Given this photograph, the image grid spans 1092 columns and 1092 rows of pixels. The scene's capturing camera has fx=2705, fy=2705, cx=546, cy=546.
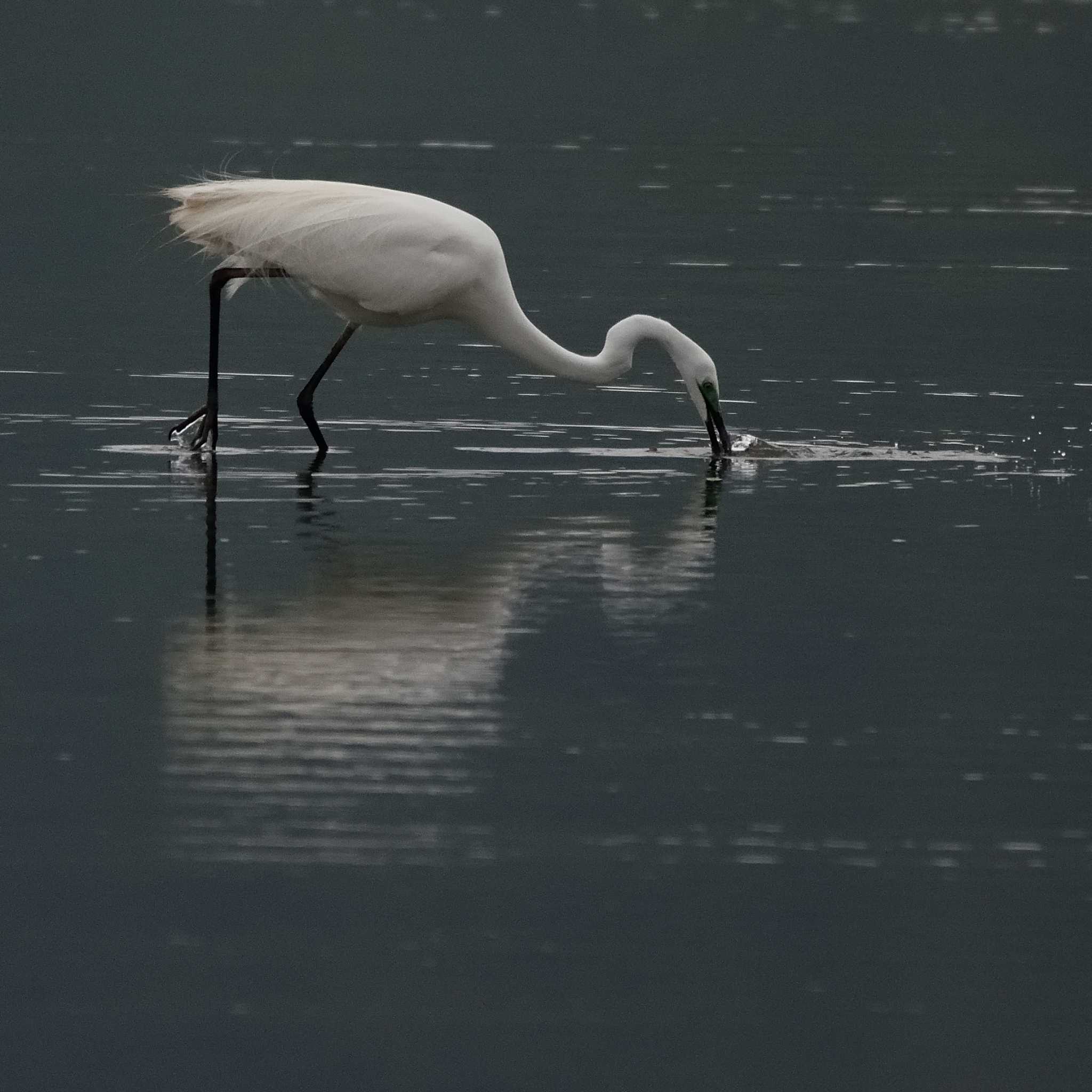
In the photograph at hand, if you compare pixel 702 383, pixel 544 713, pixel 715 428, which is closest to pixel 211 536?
pixel 544 713

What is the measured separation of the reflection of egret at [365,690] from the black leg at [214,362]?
7.86 ft

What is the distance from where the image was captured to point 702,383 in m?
17.0

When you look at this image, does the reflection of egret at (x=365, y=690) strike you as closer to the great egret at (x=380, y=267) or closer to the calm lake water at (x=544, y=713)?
the calm lake water at (x=544, y=713)

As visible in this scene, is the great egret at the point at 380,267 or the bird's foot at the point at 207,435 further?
the bird's foot at the point at 207,435

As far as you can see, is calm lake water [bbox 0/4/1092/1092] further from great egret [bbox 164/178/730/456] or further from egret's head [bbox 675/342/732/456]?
great egret [bbox 164/178/730/456]

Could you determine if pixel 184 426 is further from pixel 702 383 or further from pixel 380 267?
pixel 702 383

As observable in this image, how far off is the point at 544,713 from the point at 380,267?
20.0 feet

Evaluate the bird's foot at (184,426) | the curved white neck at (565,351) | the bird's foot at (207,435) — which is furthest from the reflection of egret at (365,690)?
the bird's foot at (184,426)

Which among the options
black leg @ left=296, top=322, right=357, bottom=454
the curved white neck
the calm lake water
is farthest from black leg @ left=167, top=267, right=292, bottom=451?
the curved white neck

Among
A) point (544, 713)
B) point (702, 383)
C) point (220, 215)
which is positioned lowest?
point (544, 713)

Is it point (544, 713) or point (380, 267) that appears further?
point (380, 267)

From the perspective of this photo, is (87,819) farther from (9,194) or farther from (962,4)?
(962,4)

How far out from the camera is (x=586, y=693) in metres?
11.0

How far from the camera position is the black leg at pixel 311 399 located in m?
17.0
